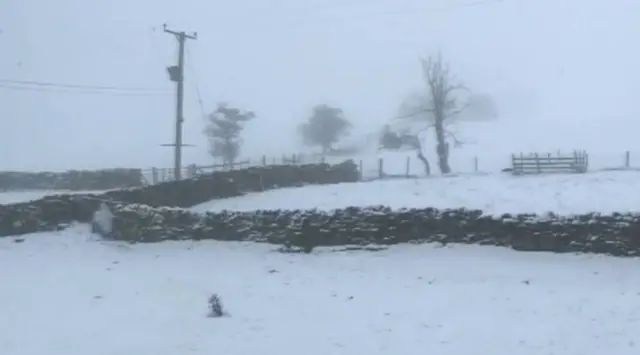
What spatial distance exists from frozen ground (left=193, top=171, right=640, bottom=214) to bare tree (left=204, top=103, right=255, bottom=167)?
1345 inches

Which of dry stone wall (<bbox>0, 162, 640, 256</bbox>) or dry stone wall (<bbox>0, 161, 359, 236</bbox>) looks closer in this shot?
dry stone wall (<bbox>0, 162, 640, 256</bbox>)

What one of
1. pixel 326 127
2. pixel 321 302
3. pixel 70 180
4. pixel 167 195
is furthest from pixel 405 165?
pixel 321 302

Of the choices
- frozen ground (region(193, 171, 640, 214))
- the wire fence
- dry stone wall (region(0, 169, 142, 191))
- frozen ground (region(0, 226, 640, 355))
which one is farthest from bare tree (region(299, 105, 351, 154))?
frozen ground (region(0, 226, 640, 355))

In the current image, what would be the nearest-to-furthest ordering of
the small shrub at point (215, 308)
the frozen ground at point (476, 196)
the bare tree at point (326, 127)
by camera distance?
the small shrub at point (215, 308), the frozen ground at point (476, 196), the bare tree at point (326, 127)

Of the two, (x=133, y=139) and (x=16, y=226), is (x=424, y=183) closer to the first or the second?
(x=16, y=226)

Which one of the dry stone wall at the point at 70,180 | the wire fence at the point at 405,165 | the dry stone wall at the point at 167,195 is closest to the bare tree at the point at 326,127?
the wire fence at the point at 405,165

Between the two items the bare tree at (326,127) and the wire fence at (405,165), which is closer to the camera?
the wire fence at (405,165)

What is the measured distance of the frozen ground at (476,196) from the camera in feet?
63.8

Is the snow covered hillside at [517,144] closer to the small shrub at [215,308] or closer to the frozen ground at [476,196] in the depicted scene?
the frozen ground at [476,196]

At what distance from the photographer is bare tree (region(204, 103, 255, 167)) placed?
63188mm

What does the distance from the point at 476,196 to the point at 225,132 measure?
42357 mm

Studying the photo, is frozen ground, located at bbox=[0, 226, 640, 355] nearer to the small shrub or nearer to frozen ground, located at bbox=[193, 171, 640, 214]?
the small shrub

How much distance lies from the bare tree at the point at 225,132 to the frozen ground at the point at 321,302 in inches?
1770

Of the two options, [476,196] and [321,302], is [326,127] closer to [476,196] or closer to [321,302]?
[476,196]
